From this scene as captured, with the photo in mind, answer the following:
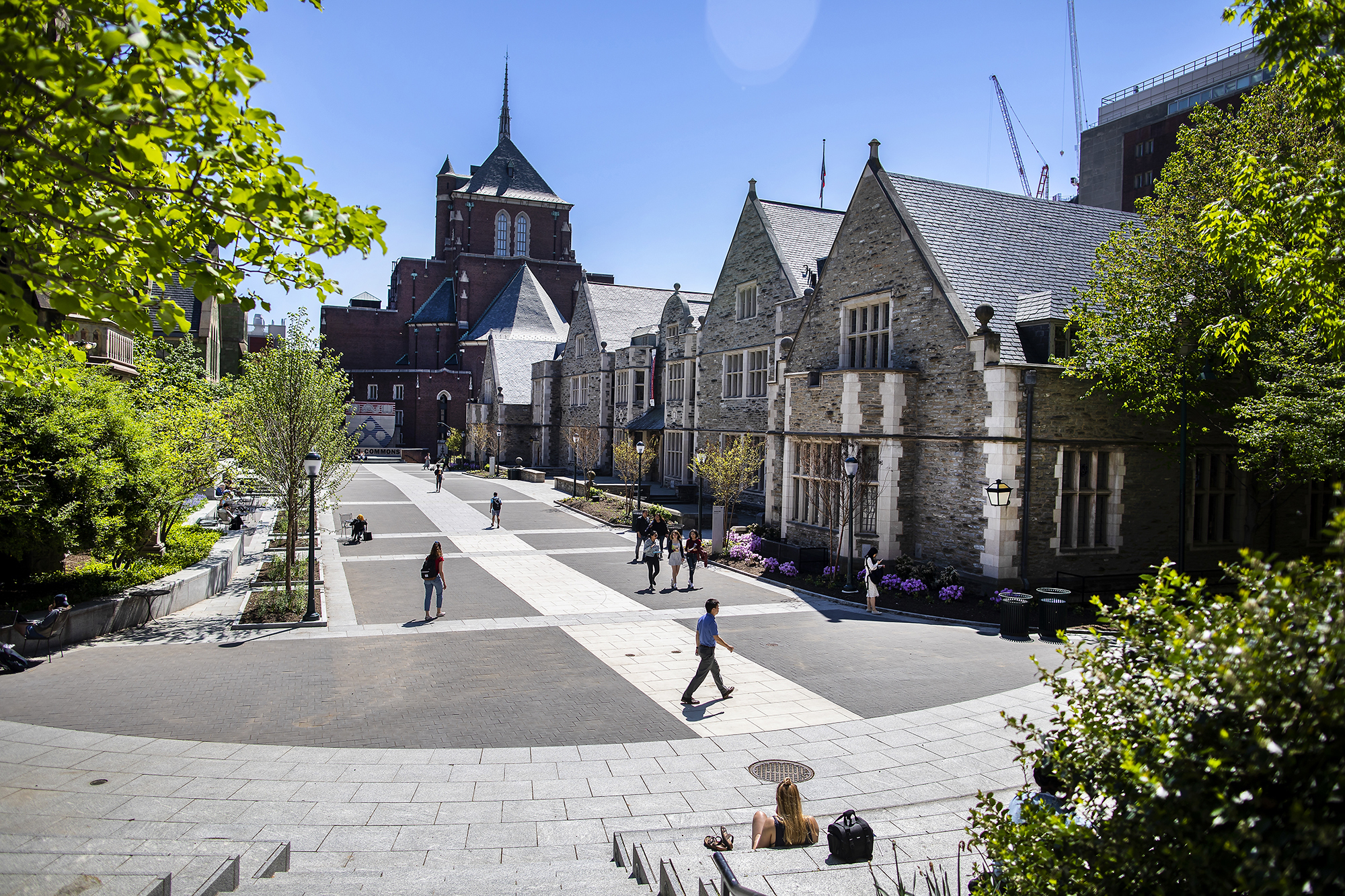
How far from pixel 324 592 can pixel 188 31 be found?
15.0m

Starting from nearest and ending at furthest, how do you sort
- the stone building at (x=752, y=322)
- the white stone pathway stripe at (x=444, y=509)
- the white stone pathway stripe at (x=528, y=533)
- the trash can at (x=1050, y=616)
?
the trash can at (x=1050, y=616) < the white stone pathway stripe at (x=528, y=533) < the stone building at (x=752, y=322) < the white stone pathway stripe at (x=444, y=509)

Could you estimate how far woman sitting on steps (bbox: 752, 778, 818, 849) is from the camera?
6606 mm

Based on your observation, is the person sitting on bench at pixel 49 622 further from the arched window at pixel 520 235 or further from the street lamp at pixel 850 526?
the arched window at pixel 520 235

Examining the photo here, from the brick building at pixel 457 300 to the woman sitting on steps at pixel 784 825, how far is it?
70.0 metres

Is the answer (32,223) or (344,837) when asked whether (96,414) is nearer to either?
(32,223)

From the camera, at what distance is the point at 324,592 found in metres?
18.2

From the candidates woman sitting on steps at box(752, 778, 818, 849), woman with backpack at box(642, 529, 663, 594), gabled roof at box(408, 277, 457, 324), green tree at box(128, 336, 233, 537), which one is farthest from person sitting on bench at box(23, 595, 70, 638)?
gabled roof at box(408, 277, 457, 324)

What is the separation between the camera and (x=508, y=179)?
84.4m

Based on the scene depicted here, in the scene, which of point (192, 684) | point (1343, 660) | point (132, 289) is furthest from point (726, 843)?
point (192, 684)

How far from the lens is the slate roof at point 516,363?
63594mm

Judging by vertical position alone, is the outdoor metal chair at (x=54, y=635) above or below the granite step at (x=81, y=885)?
below

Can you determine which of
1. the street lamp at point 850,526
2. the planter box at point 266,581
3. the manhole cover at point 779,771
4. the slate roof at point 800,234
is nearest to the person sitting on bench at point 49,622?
the planter box at point 266,581

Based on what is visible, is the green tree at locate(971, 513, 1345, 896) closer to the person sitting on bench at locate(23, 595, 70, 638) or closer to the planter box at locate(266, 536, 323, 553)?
the person sitting on bench at locate(23, 595, 70, 638)

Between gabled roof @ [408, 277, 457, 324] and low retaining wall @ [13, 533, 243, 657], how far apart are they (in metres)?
63.4
